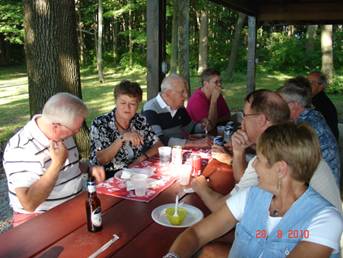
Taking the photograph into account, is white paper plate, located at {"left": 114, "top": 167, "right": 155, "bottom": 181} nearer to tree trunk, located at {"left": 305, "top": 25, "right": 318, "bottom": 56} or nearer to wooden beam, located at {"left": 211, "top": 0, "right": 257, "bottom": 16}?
wooden beam, located at {"left": 211, "top": 0, "right": 257, "bottom": 16}

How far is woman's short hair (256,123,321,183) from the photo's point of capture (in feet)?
4.58

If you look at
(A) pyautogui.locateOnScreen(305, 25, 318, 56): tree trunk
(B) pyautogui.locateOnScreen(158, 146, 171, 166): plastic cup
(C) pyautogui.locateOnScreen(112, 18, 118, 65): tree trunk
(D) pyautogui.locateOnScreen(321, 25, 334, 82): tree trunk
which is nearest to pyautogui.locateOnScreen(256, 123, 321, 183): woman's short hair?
(B) pyautogui.locateOnScreen(158, 146, 171, 166): plastic cup

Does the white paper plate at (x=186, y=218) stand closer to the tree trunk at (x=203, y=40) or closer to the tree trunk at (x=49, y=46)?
the tree trunk at (x=49, y=46)

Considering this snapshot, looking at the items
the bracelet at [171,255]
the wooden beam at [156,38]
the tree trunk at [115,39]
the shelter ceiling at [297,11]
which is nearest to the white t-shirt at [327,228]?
the bracelet at [171,255]

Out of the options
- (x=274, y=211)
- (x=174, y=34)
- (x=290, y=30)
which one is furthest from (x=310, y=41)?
(x=274, y=211)

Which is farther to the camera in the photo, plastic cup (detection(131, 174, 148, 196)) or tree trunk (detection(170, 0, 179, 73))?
tree trunk (detection(170, 0, 179, 73))

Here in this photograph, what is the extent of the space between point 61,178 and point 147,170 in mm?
577

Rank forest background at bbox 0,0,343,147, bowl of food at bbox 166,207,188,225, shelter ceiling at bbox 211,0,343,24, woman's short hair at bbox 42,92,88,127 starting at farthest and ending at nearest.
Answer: forest background at bbox 0,0,343,147
shelter ceiling at bbox 211,0,343,24
woman's short hair at bbox 42,92,88,127
bowl of food at bbox 166,207,188,225

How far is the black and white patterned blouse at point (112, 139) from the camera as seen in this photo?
9.29 feet

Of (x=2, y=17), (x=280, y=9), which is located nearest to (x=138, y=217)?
(x=280, y=9)

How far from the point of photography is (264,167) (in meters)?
1.47

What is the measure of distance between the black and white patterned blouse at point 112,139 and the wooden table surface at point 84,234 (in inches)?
35.1

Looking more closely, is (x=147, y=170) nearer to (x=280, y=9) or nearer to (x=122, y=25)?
(x=280, y=9)

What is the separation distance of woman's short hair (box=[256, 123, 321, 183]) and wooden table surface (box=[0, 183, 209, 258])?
2.01ft
